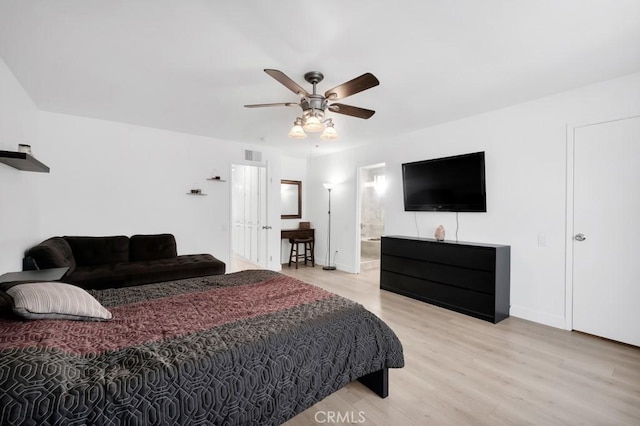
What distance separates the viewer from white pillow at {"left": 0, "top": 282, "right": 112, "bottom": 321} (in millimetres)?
1399

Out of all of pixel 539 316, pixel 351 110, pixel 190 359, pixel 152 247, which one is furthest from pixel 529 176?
pixel 152 247

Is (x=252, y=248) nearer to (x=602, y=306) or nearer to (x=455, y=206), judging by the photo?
(x=455, y=206)

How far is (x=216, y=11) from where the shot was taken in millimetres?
1851

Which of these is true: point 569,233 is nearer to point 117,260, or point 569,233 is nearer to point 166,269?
point 166,269

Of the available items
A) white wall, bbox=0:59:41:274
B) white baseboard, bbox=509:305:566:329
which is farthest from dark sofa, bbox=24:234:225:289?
white baseboard, bbox=509:305:566:329

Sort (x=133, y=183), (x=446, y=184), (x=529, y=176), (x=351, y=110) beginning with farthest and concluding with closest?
(x=133, y=183)
(x=446, y=184)
(x=529, y=176)
(x=351, y=110)

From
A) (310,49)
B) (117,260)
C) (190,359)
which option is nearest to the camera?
(190,359)

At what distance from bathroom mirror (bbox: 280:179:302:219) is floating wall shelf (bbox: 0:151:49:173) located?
4.19 m

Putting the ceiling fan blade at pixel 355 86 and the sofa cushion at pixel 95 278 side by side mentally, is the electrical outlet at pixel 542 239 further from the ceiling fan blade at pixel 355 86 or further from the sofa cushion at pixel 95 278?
the sofa cushion at pixel 95 278

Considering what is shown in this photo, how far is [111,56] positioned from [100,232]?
8.95ft

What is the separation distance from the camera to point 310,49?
2240mm

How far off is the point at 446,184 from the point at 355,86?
7.95 feet

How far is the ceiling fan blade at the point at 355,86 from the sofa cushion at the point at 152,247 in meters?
3.35

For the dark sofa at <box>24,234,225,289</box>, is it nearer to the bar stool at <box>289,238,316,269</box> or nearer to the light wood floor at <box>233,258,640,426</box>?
the bar stool at <box>289,238,316,269</box>
